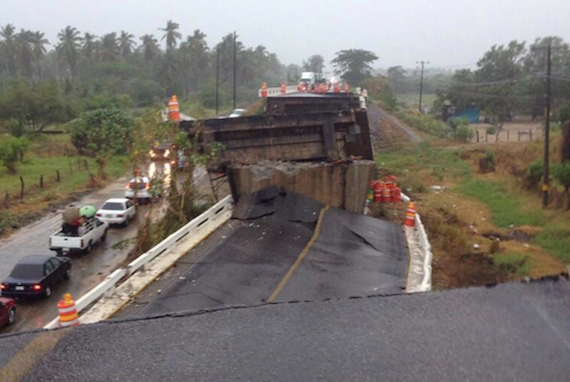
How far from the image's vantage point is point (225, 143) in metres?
13.5

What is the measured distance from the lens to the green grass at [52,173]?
2591cm

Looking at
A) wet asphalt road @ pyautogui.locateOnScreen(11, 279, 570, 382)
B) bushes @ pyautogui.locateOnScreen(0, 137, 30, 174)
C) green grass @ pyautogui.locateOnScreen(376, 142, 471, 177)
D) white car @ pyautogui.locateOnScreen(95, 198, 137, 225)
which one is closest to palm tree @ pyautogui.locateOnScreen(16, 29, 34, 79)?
bushes @ pyautogui.locateOnScreen(0, 137, 30, 174)

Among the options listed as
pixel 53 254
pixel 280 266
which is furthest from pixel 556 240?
pixel 53 254

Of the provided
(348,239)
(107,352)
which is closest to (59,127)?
(348,239)

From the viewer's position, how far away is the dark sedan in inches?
492

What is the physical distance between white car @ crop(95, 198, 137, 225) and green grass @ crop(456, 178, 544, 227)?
12.7m

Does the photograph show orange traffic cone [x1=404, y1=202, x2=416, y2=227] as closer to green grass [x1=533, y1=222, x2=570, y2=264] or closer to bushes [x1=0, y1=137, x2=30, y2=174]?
green grass [x1=533, y1=222, x2=570, y2=264]

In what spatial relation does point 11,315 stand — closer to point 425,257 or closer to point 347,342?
point 425,257

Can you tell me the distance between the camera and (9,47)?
74.4 meters

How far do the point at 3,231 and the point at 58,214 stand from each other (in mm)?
2855

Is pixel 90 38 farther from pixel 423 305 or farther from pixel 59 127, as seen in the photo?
pixel 423 305

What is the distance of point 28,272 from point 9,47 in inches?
2835

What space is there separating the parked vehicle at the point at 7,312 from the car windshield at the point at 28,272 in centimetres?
126

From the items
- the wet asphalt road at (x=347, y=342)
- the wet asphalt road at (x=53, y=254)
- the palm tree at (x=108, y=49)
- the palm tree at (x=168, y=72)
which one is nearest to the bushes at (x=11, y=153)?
the wet asphalt road at (x=53, y=254)
